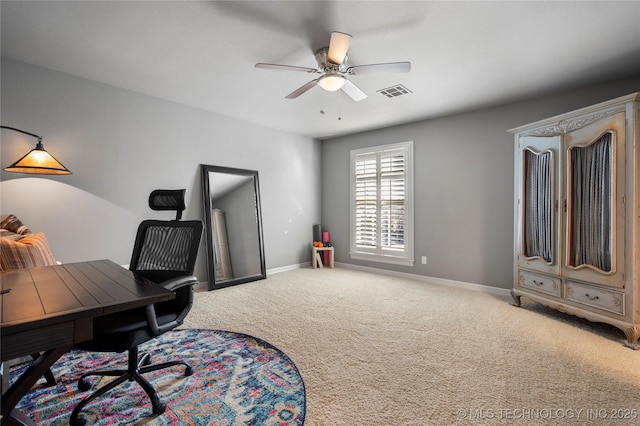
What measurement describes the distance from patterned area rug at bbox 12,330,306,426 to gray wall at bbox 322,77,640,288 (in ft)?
10.3

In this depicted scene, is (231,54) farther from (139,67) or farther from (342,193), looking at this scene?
(342,193)

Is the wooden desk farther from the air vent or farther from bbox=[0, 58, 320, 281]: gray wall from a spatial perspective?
the air vent

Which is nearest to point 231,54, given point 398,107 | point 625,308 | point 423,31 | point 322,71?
point 322,71

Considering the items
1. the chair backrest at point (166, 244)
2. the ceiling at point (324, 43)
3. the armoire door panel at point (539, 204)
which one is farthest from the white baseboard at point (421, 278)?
the chair backrest at point (166, 244)

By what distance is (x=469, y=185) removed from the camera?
4.33 m

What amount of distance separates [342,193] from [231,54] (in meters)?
3.51

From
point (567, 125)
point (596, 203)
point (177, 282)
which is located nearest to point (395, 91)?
point (567, 125)

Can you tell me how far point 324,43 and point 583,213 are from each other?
9.55ft

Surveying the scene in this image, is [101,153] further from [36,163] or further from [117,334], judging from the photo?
[117,334]

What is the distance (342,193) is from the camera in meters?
5.86

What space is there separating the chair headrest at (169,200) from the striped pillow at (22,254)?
3.32 ft

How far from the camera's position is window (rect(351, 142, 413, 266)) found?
4.95 m

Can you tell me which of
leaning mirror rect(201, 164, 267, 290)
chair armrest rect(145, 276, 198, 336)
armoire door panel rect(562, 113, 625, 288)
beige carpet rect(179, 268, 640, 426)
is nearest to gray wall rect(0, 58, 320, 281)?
leaning mirror rect(201, 164, 267, 290)

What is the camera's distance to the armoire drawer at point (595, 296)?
261 cm
